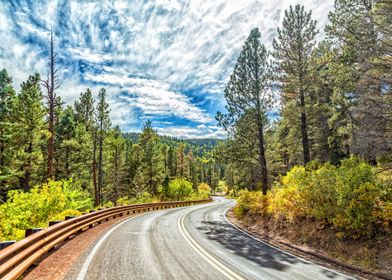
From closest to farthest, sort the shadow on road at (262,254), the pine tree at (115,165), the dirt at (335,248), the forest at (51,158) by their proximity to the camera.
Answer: the shadow on road at (262,254)
the dirt at (335,248)
the forest at (51,158)
the pine tree at (115,165)

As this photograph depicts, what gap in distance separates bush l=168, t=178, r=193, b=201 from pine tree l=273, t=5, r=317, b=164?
31753 millimetres

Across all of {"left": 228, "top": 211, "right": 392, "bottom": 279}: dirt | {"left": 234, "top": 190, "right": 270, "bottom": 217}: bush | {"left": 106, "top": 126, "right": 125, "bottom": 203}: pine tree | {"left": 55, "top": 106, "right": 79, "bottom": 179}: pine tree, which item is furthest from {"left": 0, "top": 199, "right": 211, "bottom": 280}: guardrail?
{"left": 106, "top": 126, "right": 125, "bottom": 203}: pine tree

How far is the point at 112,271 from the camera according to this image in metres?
6.46

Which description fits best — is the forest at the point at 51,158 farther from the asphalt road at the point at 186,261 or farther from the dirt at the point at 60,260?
the asphalt road at the point at 186,261

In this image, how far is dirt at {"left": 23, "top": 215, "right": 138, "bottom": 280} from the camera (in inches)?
241

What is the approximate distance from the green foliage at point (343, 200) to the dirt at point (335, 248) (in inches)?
13.8

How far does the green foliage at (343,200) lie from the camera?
9.43m

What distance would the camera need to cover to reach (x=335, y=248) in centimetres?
1002

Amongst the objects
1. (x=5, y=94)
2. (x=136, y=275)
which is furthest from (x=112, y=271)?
(x=5, y=94)

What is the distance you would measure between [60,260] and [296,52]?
695 inches

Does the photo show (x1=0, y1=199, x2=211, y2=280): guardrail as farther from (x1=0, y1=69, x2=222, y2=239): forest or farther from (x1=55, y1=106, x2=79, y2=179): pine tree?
(x1=55, y1=106, x2=79, y2=179): pine tree

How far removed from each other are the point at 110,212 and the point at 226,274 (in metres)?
13.0

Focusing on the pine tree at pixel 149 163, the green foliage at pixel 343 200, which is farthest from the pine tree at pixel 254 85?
the pine tree at pixel 149 163

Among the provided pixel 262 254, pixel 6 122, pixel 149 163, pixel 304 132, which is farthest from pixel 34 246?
pixel 149 163
